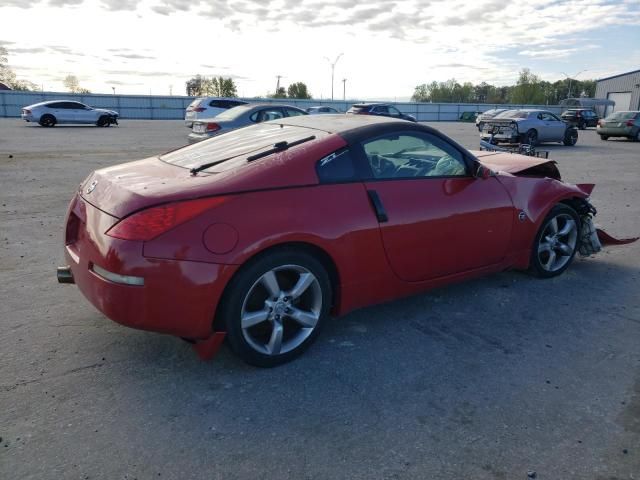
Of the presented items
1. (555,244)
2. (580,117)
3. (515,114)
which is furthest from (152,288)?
(580,117)

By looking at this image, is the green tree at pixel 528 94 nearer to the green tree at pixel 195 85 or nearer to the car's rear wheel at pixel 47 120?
the green tree at pixel 195 85

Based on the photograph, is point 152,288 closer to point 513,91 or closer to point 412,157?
point 412,157

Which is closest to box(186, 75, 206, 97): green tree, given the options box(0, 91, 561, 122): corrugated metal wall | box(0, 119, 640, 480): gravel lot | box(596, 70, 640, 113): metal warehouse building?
box(0, 91, 561, 122): corrugated metal wall

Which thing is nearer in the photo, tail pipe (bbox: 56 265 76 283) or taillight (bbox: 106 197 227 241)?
taillight (bbox: 106 197 227 241)

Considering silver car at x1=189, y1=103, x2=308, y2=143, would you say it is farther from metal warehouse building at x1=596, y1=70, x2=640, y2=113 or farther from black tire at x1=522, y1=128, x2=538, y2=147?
metal warehouse building at x1=596, y1=70, x2=640, y2=113

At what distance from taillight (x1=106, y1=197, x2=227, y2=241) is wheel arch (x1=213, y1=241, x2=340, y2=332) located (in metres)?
0.38

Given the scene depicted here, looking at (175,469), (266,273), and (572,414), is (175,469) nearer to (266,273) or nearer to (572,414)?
(266,273)

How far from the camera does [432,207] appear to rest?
3756 millimetres

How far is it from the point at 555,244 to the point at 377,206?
2287 mm

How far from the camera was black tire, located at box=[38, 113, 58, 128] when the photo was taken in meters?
27.3

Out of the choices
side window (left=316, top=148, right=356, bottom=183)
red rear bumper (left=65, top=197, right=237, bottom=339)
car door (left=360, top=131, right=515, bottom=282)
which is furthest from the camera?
car door (left=360, top=131, right=515, bottom=282)

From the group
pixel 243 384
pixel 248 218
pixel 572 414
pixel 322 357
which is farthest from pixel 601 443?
pixel 248 218

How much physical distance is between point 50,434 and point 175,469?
2.30 ft

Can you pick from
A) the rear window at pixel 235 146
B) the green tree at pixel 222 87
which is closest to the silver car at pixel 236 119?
the rear window at pixel 235 146
